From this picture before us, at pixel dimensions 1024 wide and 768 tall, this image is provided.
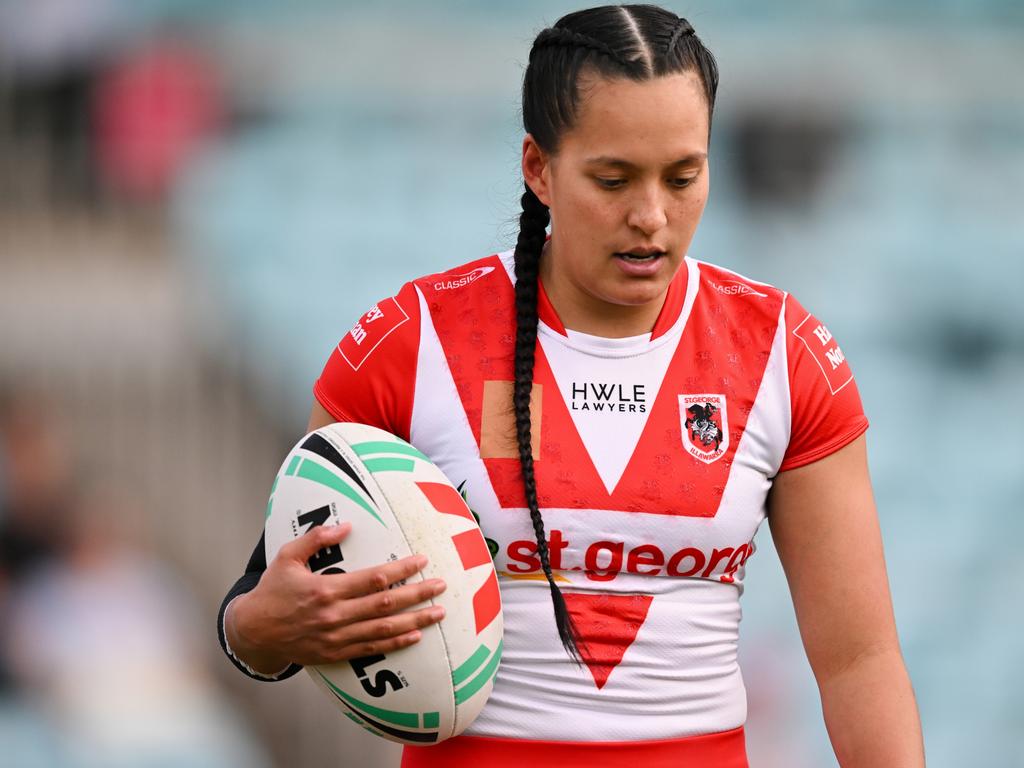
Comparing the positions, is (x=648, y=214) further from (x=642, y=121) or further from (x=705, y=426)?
(x=705, y=426)

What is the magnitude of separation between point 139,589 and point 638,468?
3906 mm

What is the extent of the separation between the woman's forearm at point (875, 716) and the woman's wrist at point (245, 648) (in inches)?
31.7

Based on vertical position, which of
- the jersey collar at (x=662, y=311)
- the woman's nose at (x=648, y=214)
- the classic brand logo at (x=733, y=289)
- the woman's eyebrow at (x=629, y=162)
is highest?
the woman's eyebrow at (x=629, y=162)

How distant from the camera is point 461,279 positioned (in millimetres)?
2279

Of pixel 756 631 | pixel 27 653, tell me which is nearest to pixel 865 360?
pixel 756 631

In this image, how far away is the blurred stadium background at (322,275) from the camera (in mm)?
5523

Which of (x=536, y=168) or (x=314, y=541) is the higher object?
(x=536, y=168)

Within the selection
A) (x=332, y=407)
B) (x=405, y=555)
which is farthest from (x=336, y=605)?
(x=332, y=407)

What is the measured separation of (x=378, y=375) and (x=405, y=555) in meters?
0.32

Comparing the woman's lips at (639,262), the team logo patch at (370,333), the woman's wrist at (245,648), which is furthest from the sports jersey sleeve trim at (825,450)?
the woman's wrist at (245,648)

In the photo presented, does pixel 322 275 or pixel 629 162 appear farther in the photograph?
pixel 322 275

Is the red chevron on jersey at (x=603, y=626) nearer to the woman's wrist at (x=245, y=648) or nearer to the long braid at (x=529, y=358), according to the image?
the long braid at (x=529, y=358)

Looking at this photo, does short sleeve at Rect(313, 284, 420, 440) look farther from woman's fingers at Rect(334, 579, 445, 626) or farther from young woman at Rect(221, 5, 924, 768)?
woman's fingers at Rect(334, 579, 445, 626)

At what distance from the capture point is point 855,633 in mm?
2154
